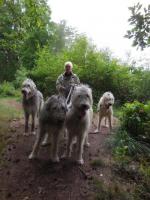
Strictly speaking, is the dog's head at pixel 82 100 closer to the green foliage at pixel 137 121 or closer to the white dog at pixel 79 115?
the white dog at pixel 79 115

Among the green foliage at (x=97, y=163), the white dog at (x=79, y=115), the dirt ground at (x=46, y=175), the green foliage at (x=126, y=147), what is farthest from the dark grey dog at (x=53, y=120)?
the green foliage at (x=126, y=147)

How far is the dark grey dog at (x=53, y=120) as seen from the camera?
5.85 meters

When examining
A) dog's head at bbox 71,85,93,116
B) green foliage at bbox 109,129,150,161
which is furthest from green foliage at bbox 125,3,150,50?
green foliage at bbox 109,129,150,161

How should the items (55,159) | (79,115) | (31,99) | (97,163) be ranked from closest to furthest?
1. (79,115)
2. (55,159)
3. (97,163)
4. (31,99)

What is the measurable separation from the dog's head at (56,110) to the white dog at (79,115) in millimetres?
209

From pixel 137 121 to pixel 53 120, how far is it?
114 inches

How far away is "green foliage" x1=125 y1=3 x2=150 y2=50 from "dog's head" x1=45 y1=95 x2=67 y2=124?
7.05 ft

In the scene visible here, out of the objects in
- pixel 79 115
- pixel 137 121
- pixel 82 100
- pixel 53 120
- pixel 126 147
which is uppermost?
pixel 82 100

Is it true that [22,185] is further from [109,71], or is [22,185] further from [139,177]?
[109,71]

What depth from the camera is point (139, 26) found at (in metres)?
4.38

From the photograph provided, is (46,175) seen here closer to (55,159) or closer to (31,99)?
(55,159)

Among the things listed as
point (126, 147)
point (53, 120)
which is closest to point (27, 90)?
point (53, 120)

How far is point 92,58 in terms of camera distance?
1527 cm

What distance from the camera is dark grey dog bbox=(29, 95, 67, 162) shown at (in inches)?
230
